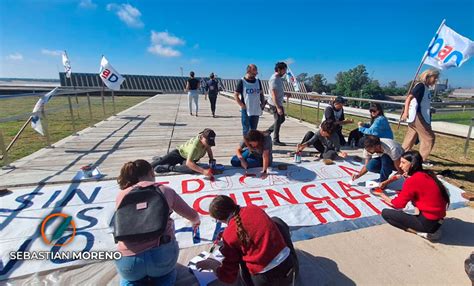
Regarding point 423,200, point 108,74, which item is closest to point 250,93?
point 423,200

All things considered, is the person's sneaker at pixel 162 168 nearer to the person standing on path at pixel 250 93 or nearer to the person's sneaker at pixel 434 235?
the person standing on path at pixel 250 93

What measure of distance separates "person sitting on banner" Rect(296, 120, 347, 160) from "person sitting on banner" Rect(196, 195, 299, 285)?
2897mm

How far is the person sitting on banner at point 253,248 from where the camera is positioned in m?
1.44

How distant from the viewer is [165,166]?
144 inches

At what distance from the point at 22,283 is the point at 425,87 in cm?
497

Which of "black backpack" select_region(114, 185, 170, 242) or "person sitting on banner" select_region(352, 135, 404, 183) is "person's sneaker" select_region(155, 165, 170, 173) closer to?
"black backpack" select_region(114, 185, 170, 242)


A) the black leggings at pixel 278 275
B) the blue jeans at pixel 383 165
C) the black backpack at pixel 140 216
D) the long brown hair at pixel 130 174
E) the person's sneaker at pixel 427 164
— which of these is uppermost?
the long brown hair at pixel 130 174

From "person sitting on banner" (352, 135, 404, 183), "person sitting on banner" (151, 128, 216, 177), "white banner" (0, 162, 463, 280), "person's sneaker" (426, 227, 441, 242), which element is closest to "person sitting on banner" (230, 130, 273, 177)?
"white banner" (0, 162, 463, 280)

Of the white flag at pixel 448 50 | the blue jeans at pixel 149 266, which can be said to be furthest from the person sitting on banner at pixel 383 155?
the blue jeans at pixel 149 266

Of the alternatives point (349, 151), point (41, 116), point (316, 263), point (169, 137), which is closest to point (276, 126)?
point (349, 151)

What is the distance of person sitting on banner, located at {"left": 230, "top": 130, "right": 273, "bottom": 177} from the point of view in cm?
314

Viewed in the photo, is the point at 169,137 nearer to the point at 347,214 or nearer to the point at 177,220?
the point at 177,220

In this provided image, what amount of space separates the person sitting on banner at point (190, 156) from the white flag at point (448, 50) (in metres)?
4.24

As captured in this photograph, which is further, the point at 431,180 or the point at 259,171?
the point at 259,171
